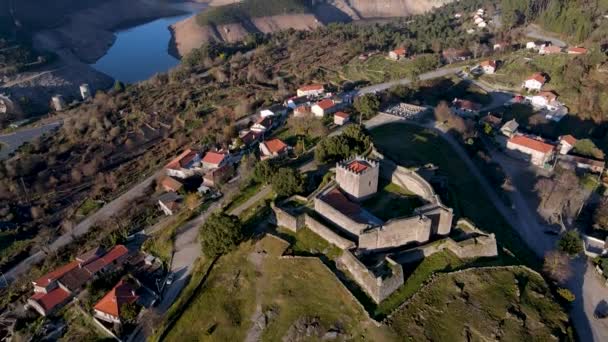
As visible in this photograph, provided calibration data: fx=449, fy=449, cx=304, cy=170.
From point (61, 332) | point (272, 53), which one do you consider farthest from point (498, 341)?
point (272, 53)

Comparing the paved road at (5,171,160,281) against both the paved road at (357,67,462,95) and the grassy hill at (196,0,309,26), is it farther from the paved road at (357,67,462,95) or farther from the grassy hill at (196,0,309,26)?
the grassy hill at (196,0,309,26)

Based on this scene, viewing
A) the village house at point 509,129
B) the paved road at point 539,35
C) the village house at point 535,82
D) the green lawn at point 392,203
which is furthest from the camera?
the paved road at point 539,35

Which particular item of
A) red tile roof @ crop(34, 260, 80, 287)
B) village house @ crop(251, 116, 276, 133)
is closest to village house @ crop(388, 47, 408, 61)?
village house @ crop(251, 116, 276, 133)

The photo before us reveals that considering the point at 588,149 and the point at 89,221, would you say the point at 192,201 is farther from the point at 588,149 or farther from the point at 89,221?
the point at 588,149

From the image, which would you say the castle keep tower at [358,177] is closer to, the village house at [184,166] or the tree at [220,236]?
the tree at [220,236]

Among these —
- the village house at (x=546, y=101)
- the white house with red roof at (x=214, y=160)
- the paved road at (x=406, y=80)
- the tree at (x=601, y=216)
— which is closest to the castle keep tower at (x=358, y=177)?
the tree at (x=601, y=216)


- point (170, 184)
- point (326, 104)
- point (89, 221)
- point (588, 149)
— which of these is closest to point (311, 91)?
point (326, 104)
